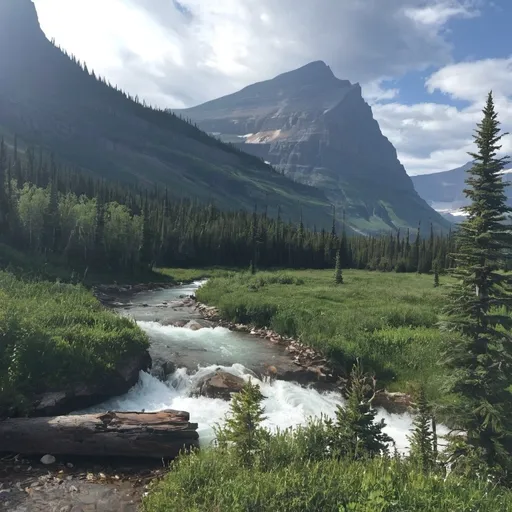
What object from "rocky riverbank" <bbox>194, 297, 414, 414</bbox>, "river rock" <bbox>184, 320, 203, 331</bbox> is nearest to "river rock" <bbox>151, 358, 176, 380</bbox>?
"rocky riverbank" <bbox>194, 297, 414, 414</bbox>

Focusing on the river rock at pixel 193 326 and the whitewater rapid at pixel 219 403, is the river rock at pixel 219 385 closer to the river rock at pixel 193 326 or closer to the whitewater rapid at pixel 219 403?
the whitewater rapid at pixel 219 403

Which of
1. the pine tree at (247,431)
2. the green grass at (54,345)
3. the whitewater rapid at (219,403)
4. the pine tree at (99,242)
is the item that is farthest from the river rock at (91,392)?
the pine tree at (99,242)

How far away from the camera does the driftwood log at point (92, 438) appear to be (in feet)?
50.8

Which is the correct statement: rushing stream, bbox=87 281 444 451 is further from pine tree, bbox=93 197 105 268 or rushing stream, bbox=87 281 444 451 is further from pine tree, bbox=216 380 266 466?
pine tree, bbox=93 197 105 268

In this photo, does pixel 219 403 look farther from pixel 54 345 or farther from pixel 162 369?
pixel 54 345

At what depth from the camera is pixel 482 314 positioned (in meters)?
14.9

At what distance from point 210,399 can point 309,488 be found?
12.5m

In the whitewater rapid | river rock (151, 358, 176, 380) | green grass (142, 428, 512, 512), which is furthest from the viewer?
river rock (151, 358, 176, 380)

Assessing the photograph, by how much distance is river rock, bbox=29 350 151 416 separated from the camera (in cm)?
1801

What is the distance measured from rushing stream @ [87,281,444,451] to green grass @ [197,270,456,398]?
3339mm

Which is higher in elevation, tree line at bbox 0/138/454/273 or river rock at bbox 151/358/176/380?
tree line at bbox 0/138/454/273

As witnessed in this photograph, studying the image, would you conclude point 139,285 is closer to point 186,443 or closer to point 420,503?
point 186,443

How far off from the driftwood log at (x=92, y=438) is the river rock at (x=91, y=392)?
186cm

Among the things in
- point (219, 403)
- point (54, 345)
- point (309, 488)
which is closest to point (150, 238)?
point (54, 345)
